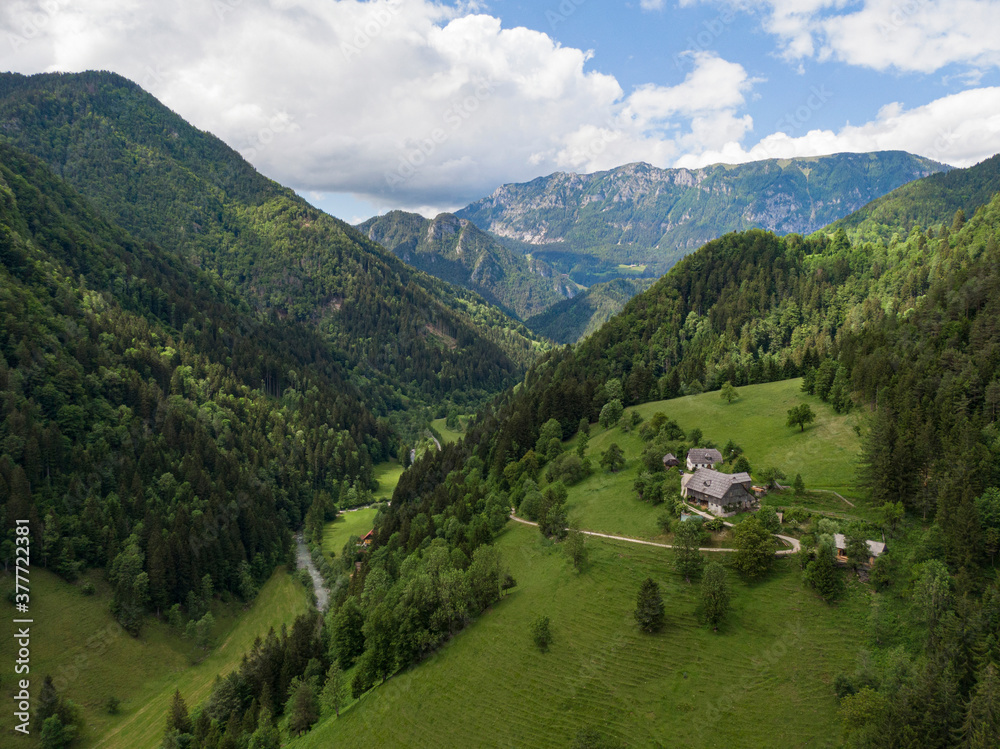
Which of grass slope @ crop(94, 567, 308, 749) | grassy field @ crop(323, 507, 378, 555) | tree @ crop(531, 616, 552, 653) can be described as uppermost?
tree @ crop(531, 616, 552, 653)

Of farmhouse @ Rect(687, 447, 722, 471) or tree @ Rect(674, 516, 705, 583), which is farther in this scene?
farmhouse @ Rect(687, 447, 722, 471)

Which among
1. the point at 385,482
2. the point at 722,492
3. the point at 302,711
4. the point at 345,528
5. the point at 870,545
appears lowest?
the point at 345,528

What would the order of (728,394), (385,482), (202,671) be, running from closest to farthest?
(202,671) → (728,394) → (385,482)

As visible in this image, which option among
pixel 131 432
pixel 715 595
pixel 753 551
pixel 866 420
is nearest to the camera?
pixel 715 595

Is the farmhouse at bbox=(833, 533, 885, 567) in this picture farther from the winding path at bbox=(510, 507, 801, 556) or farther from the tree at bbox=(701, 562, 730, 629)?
the tree at bbox=(701, 562, 730, 629)

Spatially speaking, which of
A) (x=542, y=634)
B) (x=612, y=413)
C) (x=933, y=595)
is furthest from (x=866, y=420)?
(x=542, y=634)

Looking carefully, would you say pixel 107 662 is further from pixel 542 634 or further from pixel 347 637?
pixel 542 634

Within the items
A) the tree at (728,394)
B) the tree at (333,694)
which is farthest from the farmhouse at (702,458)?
the tree at (333,694)

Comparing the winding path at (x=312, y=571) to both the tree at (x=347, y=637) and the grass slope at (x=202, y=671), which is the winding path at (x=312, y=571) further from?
the tree at (x=347, y=637)

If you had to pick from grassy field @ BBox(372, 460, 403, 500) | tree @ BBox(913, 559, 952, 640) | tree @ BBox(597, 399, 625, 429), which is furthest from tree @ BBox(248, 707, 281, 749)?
grassy field @ BBox(372, 460, 403, 500)
